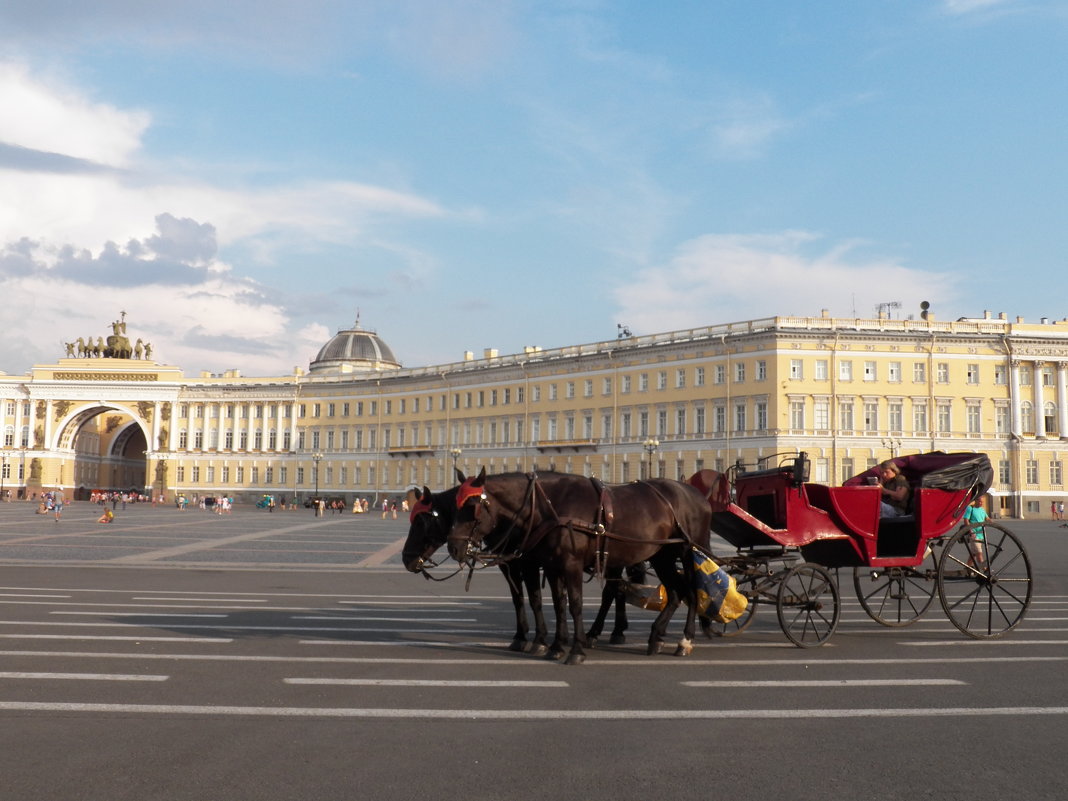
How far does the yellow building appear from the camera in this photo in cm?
7225

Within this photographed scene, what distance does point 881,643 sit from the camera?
38.9 feet

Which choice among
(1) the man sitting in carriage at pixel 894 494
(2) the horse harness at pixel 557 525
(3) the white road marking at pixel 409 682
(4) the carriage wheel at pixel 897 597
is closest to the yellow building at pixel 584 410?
(4) the carriage wheel at pixel 897 597

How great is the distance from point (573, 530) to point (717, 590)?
1.83 meters

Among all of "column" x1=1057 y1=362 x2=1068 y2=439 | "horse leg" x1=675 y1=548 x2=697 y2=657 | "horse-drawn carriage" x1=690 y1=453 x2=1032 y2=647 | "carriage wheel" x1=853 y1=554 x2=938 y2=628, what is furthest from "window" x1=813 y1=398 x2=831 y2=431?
"horse leg" x1=675 y1=548 x2=697 y2=657

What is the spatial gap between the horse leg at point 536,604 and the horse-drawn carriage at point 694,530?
2 centimetres

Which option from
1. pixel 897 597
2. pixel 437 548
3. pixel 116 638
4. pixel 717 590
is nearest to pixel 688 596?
pixel 717 590

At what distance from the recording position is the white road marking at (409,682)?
902cm

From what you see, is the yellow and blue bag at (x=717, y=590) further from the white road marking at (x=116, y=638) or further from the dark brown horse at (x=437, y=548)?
the white road marking at (x=116, y=638)

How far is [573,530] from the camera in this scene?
421 inches

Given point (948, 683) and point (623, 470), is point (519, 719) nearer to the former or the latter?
point (948, 683)

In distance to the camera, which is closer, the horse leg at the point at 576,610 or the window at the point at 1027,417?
the horse leg at the point at 576,610

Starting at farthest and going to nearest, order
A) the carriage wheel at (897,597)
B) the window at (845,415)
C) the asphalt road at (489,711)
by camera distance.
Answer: the window at (845,415), the carriage wheel at (897,597), the asphalt road at (489,711)

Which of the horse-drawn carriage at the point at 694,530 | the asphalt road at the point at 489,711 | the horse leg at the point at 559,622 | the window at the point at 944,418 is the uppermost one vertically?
the window at the point at 944,418

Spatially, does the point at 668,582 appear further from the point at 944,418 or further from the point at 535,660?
the point at 944,418
